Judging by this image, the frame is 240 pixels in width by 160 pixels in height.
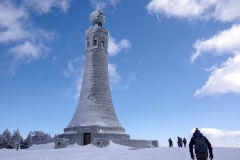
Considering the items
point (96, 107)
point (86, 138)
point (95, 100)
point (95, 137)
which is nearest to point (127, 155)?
point (95, 137)

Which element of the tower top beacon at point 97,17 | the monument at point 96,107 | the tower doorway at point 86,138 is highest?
the tower top beacon at point 97,17

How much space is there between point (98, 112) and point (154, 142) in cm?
1011

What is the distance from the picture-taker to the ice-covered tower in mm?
40875

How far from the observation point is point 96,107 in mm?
44219

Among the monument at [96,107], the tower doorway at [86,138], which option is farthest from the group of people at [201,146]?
the tower doorway at [86,138]

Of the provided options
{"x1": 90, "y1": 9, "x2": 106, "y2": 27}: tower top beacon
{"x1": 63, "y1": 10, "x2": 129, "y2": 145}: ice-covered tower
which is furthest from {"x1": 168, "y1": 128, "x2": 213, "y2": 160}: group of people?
{"x1": 90, "y1": 9, "x2": 106, "y2": 27}: tower top beacon

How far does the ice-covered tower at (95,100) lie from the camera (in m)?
40.9

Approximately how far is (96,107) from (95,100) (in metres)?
1.24

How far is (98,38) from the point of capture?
49.3 meters

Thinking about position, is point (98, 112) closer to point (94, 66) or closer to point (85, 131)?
point (85, 131)

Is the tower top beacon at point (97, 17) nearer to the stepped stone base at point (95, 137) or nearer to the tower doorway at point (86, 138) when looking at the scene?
the stepped stone base at point (95, 137)

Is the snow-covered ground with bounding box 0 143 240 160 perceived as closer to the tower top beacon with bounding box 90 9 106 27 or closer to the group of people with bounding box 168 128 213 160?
the group of people with bounding box 168 128 213 160

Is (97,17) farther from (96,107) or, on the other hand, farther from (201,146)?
(201,146)

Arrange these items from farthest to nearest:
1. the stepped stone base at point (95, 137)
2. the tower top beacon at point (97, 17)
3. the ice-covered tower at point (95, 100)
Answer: the tower top beacon at point (97, 17) → the ice-covered tower at point (95, 100) → the stepped stone base at point (95, 137)
